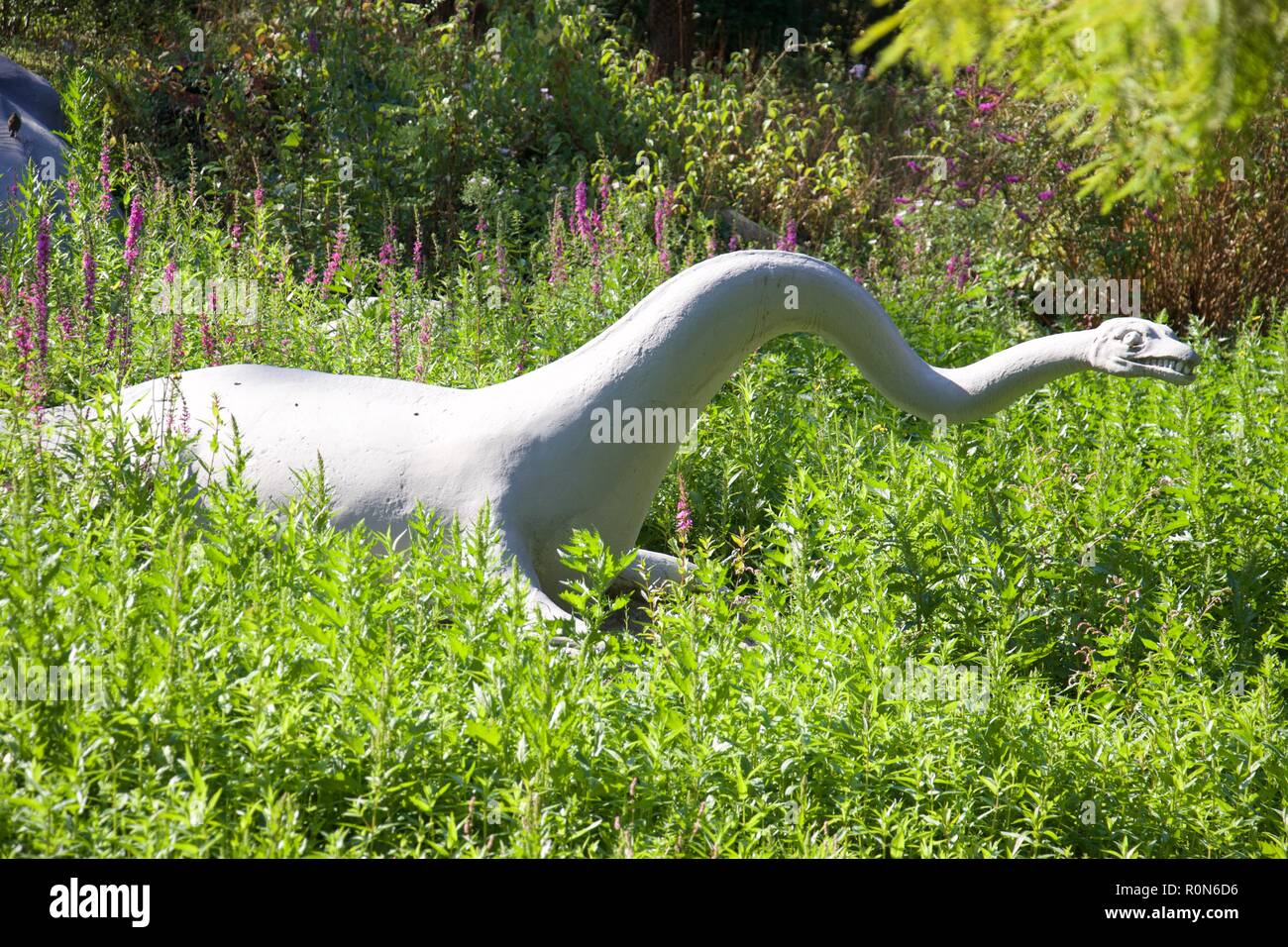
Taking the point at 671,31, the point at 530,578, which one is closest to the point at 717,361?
the point at 530,578

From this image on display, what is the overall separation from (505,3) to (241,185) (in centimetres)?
294

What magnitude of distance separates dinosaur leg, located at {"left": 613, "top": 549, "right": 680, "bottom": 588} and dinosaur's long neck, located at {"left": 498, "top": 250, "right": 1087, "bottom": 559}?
14cm

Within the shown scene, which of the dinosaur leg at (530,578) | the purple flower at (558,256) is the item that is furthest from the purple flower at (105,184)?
the dinosaur leg at (530,578)

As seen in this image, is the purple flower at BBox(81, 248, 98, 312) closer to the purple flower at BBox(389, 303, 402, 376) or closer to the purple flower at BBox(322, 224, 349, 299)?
the purple flower at BBox(389, 303, 402, 376)

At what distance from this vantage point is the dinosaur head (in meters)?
3.88

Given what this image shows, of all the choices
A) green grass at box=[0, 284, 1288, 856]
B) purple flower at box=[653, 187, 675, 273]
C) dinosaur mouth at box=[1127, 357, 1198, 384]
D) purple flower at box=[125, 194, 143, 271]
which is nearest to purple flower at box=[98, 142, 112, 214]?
purple flower at box=[125, 194, 143, 271]

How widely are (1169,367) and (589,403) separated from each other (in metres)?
1.64

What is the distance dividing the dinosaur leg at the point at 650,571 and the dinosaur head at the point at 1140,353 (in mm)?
1350

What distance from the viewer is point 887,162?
11.0 metres

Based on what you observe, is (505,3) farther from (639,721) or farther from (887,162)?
(639,721)

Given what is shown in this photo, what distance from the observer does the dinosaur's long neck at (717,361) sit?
149 inches

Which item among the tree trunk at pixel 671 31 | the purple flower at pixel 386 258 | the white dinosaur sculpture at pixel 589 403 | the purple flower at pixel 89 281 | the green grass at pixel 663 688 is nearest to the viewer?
the green grass at pixel 663 688

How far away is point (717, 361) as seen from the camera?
391 centimetres

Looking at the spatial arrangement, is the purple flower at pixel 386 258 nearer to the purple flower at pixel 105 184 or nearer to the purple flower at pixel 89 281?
the purple flower at pixel 105 184
